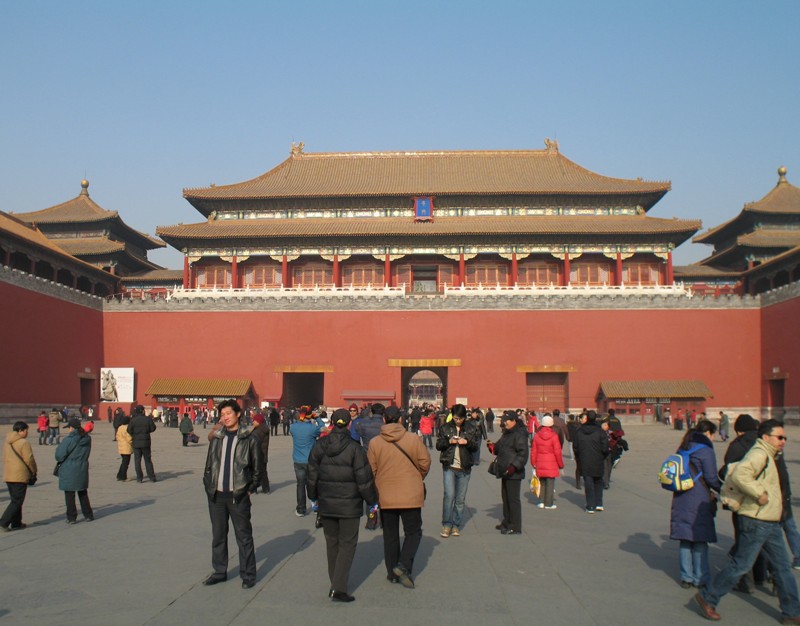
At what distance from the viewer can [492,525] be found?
27.5ft

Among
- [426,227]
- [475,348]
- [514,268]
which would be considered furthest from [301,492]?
[426,227]

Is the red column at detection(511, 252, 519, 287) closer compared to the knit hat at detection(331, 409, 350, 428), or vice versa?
the knit hat at detection(331, 409, 350, 428)

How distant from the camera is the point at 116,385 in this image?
3122 cm

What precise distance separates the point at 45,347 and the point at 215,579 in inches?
998

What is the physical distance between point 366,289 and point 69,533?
2537cm

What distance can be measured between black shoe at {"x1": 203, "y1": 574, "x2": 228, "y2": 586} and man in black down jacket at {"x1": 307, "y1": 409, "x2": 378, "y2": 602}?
856mm

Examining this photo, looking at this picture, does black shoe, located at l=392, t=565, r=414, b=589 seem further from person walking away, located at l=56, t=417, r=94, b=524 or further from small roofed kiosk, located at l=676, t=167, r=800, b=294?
small roofed kiosk, located at l=676, t=167, r=800, b=294

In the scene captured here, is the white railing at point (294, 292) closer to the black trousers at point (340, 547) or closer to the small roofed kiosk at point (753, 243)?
the small roofed kiosk at point (753, 243)

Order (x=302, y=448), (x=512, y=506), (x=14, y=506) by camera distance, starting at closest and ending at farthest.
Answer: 1. (x=512, y=506)
2. (x=14, y=506)
3. (x=302, y=448)

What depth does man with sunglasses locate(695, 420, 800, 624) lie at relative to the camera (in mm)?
4891

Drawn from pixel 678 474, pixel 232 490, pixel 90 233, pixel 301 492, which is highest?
pixel 90 233

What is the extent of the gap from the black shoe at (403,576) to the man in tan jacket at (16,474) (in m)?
4.50

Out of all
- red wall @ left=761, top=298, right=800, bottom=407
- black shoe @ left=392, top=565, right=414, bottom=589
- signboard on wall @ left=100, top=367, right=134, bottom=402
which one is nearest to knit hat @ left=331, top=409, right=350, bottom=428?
black shoe @ left=392, top=565, right=414, bottom=589

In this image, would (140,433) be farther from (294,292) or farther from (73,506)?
(294,292)
